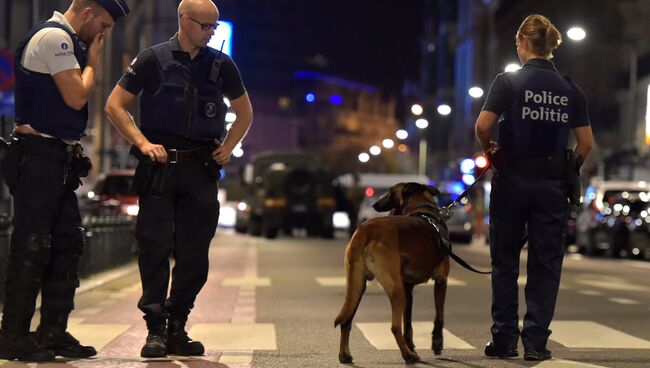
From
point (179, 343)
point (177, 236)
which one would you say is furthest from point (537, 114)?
point (179, 343)

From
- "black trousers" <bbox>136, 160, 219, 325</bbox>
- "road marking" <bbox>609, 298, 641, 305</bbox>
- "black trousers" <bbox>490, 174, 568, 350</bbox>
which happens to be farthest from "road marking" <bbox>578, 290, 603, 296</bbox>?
"black trousers" <bbox>136, 160, 219, 325</bbox>

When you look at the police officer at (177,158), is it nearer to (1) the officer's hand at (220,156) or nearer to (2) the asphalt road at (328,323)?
(1) the officer's hand at (220,156)

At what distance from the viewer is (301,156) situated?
50.8m

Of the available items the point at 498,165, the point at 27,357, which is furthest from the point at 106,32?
the point at 498,165

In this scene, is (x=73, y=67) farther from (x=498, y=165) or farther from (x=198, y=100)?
(x=498, y=165)

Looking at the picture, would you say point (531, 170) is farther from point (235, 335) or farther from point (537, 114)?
point (235, 335)

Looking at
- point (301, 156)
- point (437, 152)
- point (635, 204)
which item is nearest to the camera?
point (635, 204)

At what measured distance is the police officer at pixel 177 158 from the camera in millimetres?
8172

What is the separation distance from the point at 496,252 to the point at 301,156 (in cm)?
4228

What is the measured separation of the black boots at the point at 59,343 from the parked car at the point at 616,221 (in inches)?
860

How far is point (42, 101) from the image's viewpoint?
7926 millimetres

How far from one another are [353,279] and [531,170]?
4.39ft

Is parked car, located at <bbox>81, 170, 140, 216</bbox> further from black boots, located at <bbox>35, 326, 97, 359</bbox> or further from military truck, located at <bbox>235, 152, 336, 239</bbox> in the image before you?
military truck, located at <bbox>235, 152, 336, 239</bbox>

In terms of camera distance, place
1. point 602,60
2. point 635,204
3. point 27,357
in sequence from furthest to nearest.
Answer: point 602,60
point 635,204
point 27,357
